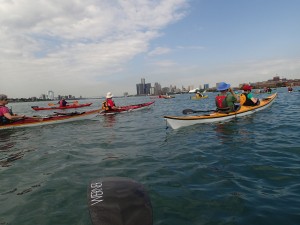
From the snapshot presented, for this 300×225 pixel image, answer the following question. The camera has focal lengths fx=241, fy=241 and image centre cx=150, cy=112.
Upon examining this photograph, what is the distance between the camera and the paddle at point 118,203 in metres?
2.63

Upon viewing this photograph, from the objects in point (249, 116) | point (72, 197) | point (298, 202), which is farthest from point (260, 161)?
point (249, 116)

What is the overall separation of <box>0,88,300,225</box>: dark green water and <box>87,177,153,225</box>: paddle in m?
1.03

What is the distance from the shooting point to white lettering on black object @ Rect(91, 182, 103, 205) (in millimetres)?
2818

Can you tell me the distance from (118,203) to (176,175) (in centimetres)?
312

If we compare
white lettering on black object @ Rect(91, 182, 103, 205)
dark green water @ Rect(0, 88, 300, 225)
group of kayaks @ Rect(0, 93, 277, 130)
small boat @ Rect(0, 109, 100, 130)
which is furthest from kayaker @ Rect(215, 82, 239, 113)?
white lettering on black object @ Rect(91, 182, 103, 205)

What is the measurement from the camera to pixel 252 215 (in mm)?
3777

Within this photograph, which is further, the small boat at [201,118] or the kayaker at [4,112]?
Result: the kayaker at [4,112]

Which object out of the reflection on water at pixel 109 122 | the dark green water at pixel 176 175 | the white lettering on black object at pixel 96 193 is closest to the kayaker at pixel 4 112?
the dark green water at pixel 176 175

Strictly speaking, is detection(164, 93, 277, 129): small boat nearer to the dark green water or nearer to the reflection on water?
the dark green water

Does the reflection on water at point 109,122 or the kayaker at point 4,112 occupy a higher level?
the kayaker at point 4,112

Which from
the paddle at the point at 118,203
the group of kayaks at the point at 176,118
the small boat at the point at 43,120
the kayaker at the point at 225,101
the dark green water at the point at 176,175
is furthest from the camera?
the small boat at the point at 43,120

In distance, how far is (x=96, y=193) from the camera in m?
2.93

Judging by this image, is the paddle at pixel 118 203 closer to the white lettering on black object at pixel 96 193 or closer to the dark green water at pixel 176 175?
the white lettering on black object at pixel 96 193

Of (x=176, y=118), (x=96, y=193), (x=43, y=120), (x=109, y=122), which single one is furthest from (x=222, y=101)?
(x=43, y=120)
